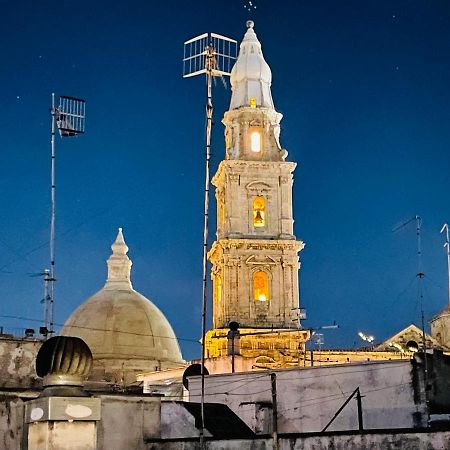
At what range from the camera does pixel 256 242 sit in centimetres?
6650

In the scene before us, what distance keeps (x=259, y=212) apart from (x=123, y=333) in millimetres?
13360

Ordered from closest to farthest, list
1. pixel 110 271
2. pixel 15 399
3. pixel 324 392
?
pixel 15 399 < pixel 324 392 < pixel 110 271

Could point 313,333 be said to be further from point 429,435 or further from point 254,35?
point 429,435

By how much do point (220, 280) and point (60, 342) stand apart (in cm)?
4789

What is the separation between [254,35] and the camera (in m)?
73.6

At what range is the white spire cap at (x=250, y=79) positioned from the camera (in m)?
71.2

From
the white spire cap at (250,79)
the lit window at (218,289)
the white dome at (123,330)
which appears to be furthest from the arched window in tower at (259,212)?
the white dome at (123,330)

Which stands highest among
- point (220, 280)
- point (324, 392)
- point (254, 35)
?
point (254, 35)

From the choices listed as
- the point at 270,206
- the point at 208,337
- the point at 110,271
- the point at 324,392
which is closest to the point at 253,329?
the point at 208,337

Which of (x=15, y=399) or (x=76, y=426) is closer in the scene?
(x=76, y=426)

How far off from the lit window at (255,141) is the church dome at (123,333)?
14665 mm

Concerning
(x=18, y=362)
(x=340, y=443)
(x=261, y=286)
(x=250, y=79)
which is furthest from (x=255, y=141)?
(x=340, y=443)

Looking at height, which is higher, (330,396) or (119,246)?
(119,246)

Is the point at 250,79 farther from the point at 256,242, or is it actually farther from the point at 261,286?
the point at 261,286
